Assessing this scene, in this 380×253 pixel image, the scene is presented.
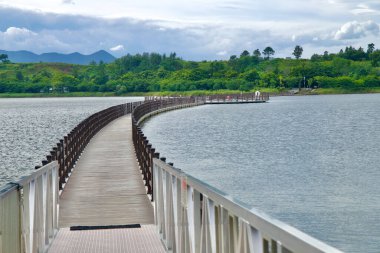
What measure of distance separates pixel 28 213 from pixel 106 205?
6.83m

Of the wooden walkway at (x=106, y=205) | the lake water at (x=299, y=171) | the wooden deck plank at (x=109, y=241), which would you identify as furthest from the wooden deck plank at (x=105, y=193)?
the lake water at (x=299, y=171)

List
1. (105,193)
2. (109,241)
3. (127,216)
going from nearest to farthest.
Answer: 1. (109,241)
2. (127,216)
3. (105,193)

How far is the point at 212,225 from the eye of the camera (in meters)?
5.70

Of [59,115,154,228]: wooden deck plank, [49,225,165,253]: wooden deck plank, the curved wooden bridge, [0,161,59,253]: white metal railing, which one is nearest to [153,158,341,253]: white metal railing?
the curved wooden bridge

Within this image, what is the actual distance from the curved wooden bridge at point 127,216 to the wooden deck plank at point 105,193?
0.02 meters

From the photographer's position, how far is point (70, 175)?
1952 centimetres

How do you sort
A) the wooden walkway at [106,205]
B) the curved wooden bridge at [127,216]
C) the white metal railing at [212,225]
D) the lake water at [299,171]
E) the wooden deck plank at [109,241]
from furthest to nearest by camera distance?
the lake water at [299,171], the wooden walkway at [106,205], the wooden deck plank at [109,241], the curved wooden bridge at [127,216], the white metal railing at [212,225]

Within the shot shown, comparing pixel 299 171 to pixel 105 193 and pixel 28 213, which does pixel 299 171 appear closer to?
pixel 105 193

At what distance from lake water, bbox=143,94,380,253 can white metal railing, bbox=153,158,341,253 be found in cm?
1144

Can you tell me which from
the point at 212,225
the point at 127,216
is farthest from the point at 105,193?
the point at 212,225

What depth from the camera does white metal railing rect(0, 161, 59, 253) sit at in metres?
6.11

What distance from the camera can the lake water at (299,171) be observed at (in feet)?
73.4

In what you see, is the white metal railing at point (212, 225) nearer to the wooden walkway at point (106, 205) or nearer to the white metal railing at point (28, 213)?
the wooden walkway at point (106, 205)

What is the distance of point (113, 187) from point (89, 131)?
16.3 meters
